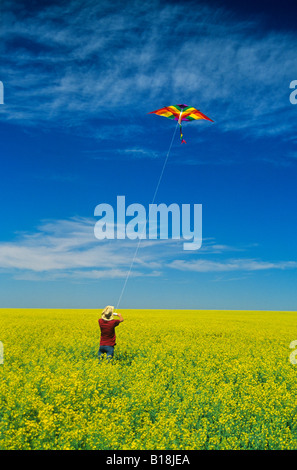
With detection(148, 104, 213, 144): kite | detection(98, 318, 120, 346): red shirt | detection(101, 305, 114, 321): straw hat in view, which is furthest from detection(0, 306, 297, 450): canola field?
detection(148, 104, 213, 144): kite

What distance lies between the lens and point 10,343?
1523 centimetres

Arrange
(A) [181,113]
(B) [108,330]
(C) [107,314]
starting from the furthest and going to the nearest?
1. (A) [181,113]
2. (C) [107,314]
3. (B) [108,330]

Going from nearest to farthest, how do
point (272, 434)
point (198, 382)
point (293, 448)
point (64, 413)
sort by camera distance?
point (293, 448)
point (272, 434)
point (64, 413)
point (198, 382)

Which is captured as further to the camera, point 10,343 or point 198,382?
point 10,343

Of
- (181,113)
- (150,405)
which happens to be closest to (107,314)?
(150,405)

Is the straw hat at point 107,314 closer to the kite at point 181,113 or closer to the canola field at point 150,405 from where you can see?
the canola field at point 150,405

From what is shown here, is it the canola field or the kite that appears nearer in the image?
the canola field

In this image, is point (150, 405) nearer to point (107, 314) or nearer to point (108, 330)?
point (108, 330)

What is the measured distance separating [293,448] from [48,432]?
440 cm

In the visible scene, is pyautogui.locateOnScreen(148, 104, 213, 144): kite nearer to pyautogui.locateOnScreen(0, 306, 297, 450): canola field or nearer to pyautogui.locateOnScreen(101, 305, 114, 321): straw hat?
pyautogui.locateOnScreen(101, 305, 114, 321): straw hat

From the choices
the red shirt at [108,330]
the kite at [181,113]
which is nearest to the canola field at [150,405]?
the red shirt at [108,330]

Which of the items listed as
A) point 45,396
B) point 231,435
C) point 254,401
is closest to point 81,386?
point 45,396

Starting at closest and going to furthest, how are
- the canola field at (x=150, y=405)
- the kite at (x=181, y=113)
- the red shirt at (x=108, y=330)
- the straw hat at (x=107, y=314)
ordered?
1. the canola field at (x=150, y=405)
2. the red shirt at (x=108, y=330)
3. the straw hat at (x=107, y=314)
4. the kite at (x=181, y=113)
